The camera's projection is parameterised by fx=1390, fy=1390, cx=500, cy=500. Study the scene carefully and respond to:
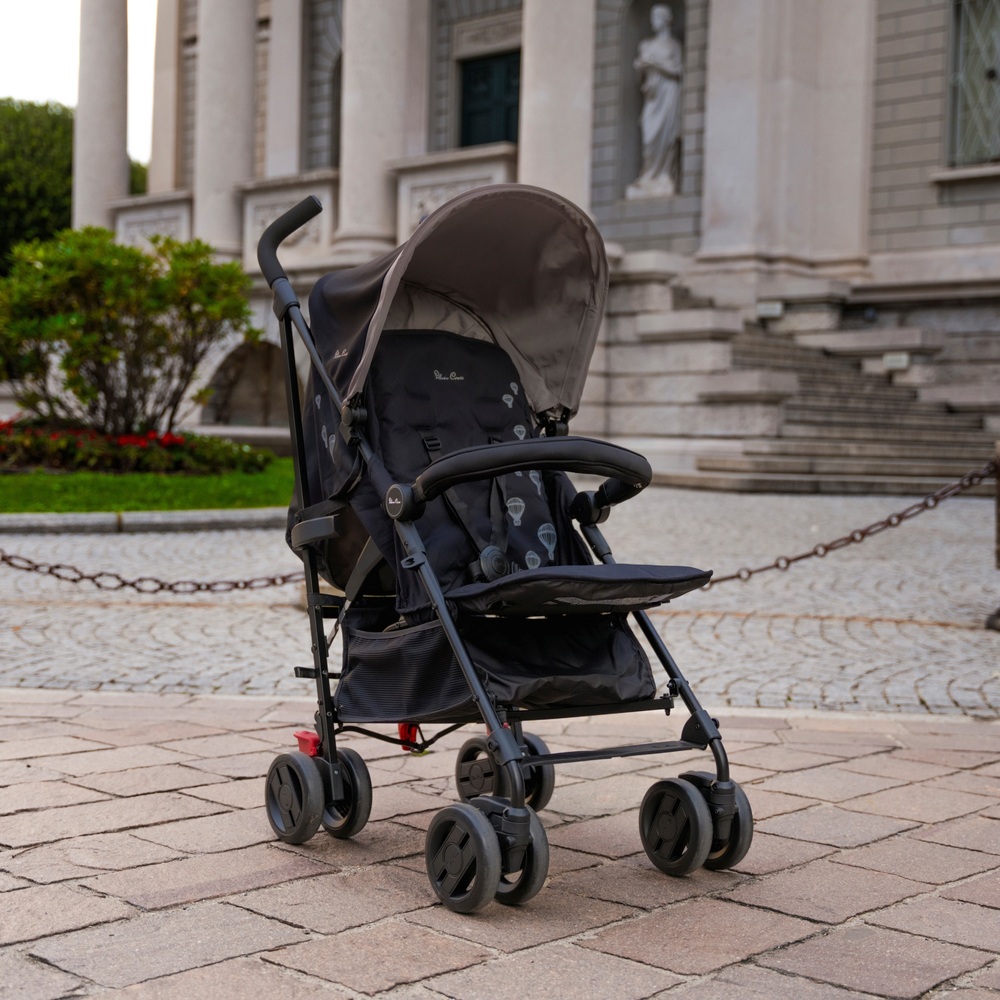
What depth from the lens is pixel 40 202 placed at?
107ft

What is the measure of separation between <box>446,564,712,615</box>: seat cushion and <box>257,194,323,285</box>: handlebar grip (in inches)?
46.0

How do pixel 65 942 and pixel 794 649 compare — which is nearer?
pixel 65 942

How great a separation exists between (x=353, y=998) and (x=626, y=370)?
14.9 meters

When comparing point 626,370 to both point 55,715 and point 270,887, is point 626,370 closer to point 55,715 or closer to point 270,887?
point 55,715

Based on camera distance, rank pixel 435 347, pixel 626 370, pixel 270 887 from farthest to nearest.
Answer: pixel 626 370, pixel 435 347, pixel 270 887

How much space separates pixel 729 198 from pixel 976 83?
11.7 ft

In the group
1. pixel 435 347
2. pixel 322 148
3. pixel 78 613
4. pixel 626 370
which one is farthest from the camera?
pixel 322 148

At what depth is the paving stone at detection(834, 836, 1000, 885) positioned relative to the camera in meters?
3.26

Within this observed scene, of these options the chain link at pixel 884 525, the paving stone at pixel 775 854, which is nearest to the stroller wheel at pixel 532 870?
the paving stone at pixel 775 854

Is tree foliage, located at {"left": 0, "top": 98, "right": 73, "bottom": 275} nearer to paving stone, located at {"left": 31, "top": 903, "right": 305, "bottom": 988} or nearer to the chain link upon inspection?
the chain link

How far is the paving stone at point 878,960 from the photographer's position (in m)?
2.57

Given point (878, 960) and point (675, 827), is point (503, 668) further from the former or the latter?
point (878, 960)

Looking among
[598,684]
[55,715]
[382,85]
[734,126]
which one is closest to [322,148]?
[382,85]

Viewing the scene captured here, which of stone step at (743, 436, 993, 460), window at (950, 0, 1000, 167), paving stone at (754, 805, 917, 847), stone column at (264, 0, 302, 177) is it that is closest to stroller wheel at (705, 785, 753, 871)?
paving stone at (754, 805, 917, 847)
